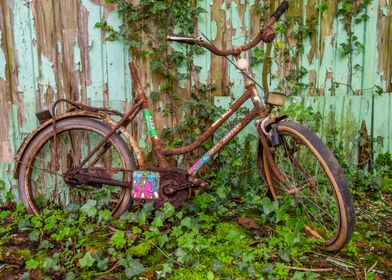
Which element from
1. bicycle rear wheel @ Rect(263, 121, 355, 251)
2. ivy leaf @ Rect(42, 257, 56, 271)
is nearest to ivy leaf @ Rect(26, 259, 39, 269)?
ivy leaf @ Rect(42, 257, 56, 271)

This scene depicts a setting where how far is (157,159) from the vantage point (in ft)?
9.68

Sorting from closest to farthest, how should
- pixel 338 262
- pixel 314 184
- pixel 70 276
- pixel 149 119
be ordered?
1. pixel 70 276
2. pixel 338 262
3. pixel 314 184
4. pixel 149 119

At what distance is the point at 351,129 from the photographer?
3.71m

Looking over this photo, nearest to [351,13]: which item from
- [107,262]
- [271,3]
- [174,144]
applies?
[271,3]

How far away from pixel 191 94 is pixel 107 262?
1.66 metres

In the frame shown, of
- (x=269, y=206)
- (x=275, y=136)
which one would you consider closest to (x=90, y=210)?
(x=269, y=206)

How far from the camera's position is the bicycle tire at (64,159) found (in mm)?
2908

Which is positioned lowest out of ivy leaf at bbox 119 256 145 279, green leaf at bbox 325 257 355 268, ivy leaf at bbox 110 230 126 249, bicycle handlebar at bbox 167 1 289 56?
green leaf at bbox 325 257 355 268

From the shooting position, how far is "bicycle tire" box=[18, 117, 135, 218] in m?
2.91

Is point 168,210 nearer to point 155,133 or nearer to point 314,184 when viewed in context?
point 155,133

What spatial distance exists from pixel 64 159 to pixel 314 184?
2.05m

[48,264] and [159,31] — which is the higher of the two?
[159,31]

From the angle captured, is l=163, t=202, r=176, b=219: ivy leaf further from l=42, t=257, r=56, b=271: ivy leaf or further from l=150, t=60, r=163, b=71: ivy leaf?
l=150, t=60, r=163, b=71: ivy leaf

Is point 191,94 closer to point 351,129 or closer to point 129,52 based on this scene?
point 129,52
